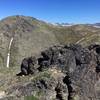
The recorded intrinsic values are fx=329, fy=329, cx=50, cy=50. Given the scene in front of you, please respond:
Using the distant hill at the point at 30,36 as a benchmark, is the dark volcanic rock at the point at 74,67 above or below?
below

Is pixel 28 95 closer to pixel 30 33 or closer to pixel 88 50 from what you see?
pixel 88 50

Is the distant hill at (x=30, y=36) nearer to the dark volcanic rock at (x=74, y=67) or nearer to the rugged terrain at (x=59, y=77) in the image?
the rugged terrain at (x=59, y=77)

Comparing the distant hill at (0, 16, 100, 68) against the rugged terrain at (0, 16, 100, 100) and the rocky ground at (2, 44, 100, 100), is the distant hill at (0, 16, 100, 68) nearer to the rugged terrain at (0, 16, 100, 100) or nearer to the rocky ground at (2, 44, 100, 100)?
the rugged terrain at (0, 16, 100, 100)

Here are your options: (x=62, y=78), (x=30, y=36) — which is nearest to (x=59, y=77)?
(x=62, y=78)

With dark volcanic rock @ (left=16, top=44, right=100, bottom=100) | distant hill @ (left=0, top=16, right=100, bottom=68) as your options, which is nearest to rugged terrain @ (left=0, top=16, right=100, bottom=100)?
dark volcanic rock @ (left=16, top=44, right=100, bottom=100)

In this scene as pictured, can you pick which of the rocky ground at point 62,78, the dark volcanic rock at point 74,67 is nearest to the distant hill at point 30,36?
the dark volcanic rock at point 74,67

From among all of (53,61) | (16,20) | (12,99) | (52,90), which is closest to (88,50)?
(53,61)
